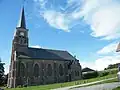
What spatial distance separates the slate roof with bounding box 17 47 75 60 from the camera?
62684 millimetres

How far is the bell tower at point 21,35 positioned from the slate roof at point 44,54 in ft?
6.74

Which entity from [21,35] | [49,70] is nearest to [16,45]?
[21,35]

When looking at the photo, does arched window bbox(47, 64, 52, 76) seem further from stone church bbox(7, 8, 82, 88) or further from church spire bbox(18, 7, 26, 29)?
church spire bbox(18, 7, 26, 29)

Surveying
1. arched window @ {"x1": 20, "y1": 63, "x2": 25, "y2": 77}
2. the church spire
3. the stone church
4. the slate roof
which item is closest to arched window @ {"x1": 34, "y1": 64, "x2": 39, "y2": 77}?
the stone church

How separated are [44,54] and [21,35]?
379 inches

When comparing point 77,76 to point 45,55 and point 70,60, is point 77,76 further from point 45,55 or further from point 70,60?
point 45,55

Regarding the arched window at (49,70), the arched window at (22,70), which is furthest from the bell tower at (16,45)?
the arched window at (49,70)

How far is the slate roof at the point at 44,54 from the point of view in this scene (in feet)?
206

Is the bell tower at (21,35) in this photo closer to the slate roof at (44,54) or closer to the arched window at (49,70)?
the slate roof at (44,54)

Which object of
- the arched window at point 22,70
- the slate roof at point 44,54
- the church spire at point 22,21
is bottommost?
the arched window at point 22,70

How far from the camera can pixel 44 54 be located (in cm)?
6650

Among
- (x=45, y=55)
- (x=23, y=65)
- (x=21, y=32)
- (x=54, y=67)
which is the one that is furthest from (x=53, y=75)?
(x=21, y=32)

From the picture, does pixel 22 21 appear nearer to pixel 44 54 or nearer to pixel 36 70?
pixel 44 54

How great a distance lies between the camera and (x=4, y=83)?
69688mm
